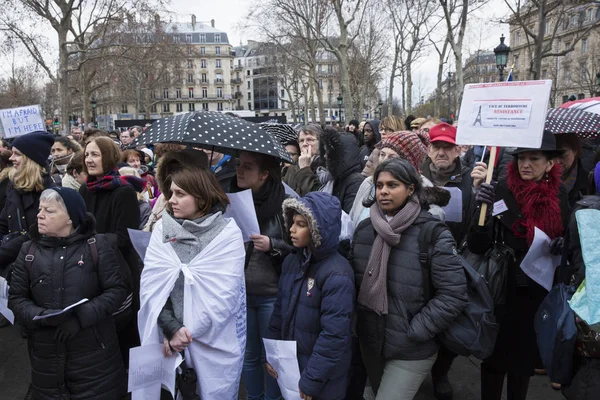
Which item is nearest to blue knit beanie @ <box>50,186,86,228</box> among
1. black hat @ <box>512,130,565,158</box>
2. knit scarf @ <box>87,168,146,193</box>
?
knit scarf @ <box>87,168,146,193</box>

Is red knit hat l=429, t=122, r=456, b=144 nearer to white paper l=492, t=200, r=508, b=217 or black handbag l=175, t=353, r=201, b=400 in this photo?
white paper l=492, t=200, r=508, b=217

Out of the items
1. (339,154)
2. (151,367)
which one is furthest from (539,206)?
(151,367)

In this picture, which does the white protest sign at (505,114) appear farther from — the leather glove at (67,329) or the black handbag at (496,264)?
the leather glove at (67,329)

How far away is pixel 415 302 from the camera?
8.29 feet

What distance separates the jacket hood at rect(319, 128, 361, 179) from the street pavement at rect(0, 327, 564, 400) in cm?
160

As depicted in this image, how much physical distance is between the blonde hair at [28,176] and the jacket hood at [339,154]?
8.04 ft

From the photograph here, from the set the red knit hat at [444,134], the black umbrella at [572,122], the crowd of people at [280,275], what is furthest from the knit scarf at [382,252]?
the black umbrella at [572,122]

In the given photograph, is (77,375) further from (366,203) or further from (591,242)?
(591,242)

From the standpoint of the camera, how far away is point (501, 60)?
13109 millimetres

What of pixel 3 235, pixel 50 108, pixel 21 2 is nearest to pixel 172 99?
pixel 50 108

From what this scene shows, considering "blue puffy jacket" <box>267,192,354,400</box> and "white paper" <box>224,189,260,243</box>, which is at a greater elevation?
"white paper" <box>224,189,260,243</box>

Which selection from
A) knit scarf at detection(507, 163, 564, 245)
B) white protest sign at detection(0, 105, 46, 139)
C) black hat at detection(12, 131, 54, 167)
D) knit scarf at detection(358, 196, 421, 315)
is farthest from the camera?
white protest sign at detection(0, 105, 46, 139)

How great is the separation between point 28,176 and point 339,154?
261 centimetres

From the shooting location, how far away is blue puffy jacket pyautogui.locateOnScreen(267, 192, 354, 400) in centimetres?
242
